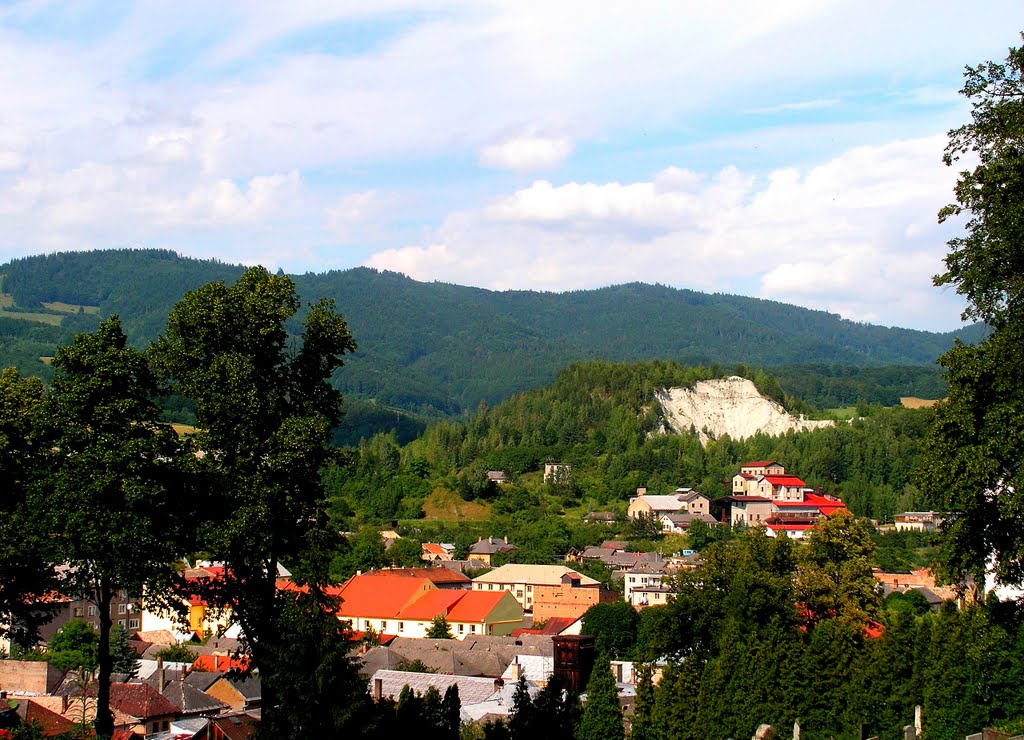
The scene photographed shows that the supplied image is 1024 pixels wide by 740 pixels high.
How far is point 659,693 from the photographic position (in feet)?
113

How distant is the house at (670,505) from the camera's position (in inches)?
4934

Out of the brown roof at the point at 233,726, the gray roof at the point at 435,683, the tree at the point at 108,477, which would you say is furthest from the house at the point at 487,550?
the tree at the point at 108,477

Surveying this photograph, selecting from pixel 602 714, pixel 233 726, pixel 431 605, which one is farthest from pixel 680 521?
pixel 602 714

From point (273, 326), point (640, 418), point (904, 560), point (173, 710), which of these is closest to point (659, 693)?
point (173, 710)

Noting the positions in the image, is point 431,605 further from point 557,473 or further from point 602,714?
point 557,473

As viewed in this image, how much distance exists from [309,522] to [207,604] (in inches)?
90.5

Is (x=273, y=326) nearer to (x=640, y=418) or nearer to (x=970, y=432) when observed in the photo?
(x=970, y=432)

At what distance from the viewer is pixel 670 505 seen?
126438 millimetres

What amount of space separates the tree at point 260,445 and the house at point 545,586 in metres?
62.0

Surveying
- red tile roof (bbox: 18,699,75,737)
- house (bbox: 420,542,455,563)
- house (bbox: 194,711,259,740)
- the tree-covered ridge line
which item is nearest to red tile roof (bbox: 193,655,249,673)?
house (bbox: 194,711,259,740)

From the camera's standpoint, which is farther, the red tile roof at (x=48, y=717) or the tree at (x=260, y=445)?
the red tile roof at (x=48, y=717)

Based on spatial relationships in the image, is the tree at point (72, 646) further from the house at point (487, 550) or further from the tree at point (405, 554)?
the house at point (487, 550)

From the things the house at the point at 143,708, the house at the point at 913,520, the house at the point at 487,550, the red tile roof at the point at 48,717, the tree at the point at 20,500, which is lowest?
the house at the point at 487,550

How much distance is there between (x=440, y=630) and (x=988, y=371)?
56708mm
